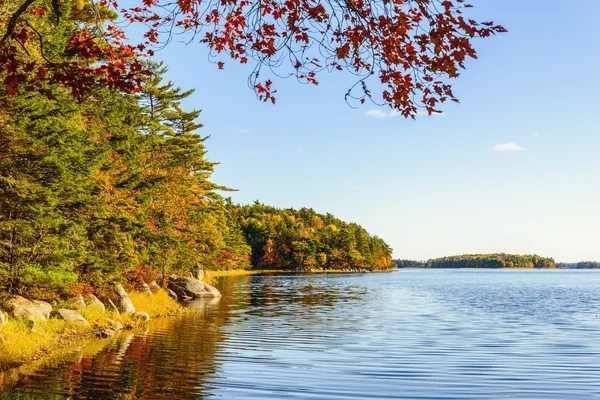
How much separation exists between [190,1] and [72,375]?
9.79 m

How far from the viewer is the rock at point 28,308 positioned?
17.3 m

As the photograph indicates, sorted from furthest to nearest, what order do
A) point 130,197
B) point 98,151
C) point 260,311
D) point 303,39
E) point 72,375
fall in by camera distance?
point 260,311 → point 130,197 → point 98,151 → point 72,375 → point 303,39

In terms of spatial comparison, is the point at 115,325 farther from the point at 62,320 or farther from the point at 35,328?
the point at 35,328


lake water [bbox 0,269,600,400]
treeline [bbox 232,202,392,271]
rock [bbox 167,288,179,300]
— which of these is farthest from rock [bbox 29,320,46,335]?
treeline [bbox 232,202,392,271]

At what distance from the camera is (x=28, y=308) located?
18.0 meters

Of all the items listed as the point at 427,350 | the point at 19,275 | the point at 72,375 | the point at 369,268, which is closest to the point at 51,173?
the point at 19,275

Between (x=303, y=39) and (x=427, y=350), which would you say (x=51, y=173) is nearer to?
(x=303, y=39)

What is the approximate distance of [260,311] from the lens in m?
32.4

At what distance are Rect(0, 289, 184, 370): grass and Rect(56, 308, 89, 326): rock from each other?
0.24 metres

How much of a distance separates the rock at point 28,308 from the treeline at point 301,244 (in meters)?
121

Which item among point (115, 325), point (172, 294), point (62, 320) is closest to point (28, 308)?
point (62, 320)

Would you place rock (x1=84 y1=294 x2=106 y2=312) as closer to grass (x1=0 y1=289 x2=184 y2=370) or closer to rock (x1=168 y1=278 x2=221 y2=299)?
grass (x1=0 y1=289 x2=184 y2=370)

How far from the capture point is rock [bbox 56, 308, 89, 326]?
19.5 metres

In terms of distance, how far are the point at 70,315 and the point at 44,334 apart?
10.0ft
